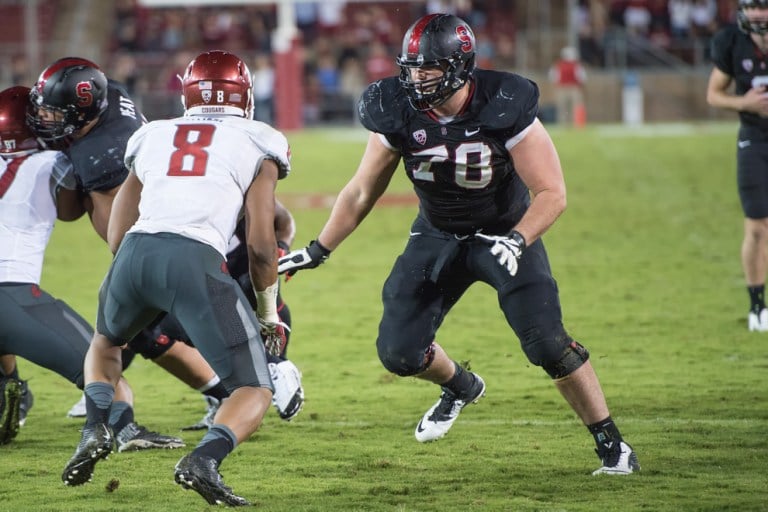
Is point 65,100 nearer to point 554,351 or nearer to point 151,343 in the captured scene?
point 151,343

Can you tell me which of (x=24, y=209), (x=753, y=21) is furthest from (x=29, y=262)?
(x=753, y=21)

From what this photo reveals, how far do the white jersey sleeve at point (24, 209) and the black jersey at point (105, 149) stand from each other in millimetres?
103

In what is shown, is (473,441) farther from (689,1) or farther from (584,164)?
(689,1)

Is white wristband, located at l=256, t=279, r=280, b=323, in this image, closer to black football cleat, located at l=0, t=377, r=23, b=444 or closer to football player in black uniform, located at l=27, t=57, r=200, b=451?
football player in black uniform, located at l=27, t=57, r=200, b=451

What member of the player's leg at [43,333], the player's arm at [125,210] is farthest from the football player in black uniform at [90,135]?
the player's arm at [125,210]

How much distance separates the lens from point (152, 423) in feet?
18.5

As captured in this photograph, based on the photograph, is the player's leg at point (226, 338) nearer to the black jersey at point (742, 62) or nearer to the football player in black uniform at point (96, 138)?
the football player in black uniform at point (96, 138)

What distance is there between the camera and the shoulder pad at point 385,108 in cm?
466

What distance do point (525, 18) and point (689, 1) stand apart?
3.65m

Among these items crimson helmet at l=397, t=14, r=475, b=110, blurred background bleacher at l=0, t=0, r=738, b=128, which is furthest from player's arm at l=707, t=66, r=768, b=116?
blurred background bleacher at l=0, t=0, r=738, b=128

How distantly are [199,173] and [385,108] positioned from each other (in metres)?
0.88

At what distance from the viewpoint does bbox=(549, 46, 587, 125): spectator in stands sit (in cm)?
2470

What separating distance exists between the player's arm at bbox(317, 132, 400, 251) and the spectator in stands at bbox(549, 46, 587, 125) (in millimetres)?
20305

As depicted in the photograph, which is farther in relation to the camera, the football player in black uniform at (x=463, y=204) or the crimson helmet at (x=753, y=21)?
the crimson helmet at (x=753, y=21)
